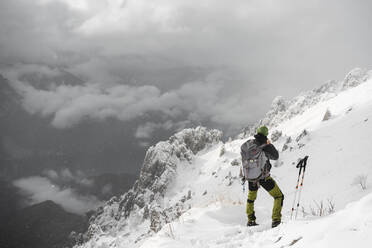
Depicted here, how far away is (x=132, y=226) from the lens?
76.3m

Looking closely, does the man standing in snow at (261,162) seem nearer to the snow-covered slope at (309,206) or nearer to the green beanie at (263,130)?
the green beanie at (263,130)

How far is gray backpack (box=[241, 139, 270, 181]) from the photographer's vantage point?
6172mm

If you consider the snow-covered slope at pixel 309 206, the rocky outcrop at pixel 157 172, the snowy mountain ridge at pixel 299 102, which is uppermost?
the snowy mountain ridge at pixel 299 102

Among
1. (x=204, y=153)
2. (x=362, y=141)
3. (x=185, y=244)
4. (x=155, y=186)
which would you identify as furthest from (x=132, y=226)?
(x=185, y=244)

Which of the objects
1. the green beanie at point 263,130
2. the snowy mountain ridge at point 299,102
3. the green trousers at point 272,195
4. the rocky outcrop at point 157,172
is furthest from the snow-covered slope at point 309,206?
the snowy mountain ridge at point 299,102

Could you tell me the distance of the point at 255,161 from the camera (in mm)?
6199

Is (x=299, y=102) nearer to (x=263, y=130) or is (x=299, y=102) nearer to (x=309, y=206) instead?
(x=309, y=206)

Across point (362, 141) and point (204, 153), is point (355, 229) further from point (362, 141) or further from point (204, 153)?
point (204, 153)

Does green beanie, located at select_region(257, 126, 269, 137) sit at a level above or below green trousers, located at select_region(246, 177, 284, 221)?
above

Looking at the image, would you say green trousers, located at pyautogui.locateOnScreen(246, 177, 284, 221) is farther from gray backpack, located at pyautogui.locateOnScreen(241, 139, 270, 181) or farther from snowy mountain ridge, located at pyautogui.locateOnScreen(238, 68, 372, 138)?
snowy mountain ridge, located at pyautogui.locateOnScreen(238, 68, 372, 138)

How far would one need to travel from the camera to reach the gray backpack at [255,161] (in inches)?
243

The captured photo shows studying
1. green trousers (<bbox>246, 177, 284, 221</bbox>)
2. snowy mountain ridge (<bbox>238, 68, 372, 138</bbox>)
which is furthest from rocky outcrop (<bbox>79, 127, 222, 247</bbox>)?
green trousers (<bbox>246, 177, 284, 221</bbox>)

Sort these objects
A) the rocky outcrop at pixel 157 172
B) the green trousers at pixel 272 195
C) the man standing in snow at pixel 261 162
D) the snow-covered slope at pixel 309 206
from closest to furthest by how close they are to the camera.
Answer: the snow-covered slope at pixel 309 206 < the green trousers at pixel 272 195 < the man standing in snow at pixel 261 162 < the rocky outcrop at pixel 157 172

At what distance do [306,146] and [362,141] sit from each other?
9756 mm
